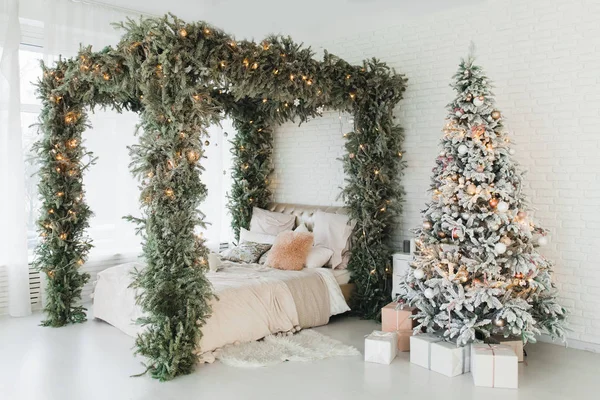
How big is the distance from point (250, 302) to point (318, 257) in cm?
117

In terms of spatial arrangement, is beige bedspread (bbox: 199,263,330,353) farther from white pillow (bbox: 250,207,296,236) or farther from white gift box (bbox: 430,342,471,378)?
white gift box (bbox: 430,342,471,378)

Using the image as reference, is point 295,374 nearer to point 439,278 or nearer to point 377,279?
point 439,278

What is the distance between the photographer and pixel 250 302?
4453mm

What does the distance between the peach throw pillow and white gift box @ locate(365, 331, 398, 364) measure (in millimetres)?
1429

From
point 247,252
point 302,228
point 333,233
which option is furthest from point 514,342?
point 247,252

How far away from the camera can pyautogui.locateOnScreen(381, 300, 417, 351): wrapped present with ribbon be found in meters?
4.30

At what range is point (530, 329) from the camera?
153 inches

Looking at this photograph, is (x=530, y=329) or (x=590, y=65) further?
(x=590, y=65)

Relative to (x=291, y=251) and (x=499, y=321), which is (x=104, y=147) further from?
(x=499, y=321)

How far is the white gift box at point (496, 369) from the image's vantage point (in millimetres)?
3518

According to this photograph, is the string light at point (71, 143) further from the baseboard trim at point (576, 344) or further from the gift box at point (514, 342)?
the baseboard trim at point (576, 344)

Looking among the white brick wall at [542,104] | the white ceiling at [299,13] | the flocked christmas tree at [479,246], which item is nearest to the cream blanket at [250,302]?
the flocked christmas tree at [479,246]

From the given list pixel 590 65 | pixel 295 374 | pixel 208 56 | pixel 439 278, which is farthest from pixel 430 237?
pixel 208 56

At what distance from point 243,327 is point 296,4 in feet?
12.3
